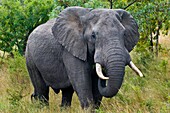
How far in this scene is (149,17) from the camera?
10469 millimetres

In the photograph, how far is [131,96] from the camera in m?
7.88

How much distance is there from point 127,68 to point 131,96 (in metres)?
2.83

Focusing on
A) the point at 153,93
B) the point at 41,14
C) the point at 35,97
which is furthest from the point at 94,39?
the point at 41,14

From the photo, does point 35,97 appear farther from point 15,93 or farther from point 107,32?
point 107,32

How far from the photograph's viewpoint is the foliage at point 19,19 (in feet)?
41.8

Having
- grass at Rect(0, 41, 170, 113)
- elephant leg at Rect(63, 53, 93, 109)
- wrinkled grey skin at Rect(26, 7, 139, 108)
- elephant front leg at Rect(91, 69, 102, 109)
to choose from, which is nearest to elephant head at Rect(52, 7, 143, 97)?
wrinkled grey skin at Rect(26, 7, 139, 108)

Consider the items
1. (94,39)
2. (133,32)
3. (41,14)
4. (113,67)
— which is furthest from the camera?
(41,14)

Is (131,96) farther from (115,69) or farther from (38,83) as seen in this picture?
(115,69)

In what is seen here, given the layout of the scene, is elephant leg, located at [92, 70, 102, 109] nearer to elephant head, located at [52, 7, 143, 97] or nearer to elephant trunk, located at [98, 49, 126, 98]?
elephant head, located at [52, 7, 143, 97]

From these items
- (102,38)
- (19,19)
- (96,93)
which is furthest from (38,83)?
(19,19)

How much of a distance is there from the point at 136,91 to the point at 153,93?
38cm

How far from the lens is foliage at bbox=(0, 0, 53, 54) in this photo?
12.8 m

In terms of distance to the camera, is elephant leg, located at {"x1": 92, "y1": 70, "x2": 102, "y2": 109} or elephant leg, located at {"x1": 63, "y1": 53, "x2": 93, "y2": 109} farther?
elephant leg, located at {"x1": 92, "y1": 70, "x2": 102, "y2": 109}

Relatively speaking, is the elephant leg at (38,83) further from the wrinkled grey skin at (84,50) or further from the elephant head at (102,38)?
the elephant head at (102,38)
